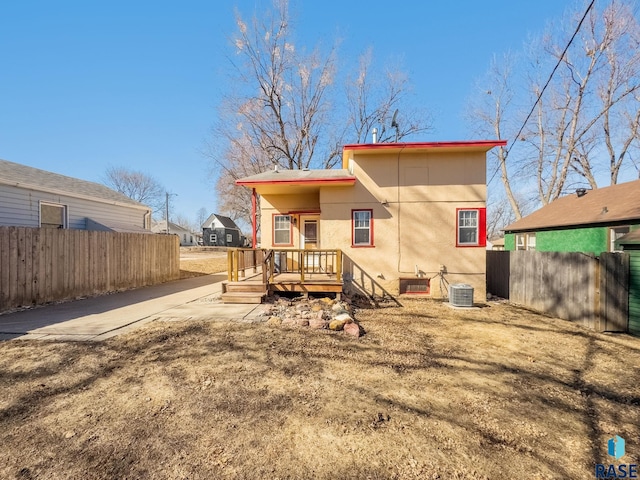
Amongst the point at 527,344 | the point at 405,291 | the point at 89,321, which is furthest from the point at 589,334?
the point at 89,321

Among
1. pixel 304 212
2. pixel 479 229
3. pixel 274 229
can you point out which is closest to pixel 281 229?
pixel 274 229

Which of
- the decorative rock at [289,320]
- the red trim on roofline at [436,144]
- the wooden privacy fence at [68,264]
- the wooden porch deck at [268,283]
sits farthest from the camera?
the red trim on roofline at [436,144]

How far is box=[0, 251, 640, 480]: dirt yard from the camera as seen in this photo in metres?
2.20

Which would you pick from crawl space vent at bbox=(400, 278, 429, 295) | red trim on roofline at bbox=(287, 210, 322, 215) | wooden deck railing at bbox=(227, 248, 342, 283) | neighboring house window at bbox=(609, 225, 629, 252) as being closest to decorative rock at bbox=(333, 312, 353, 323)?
wooden deck railing at bbox=(227, 248, 342, 283)

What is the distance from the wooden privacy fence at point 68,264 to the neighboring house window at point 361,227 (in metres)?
8.34

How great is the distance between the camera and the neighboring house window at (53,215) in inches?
425

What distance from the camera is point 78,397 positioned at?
307cm

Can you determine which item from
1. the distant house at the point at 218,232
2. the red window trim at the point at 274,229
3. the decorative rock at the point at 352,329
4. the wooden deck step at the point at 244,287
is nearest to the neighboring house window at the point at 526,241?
the red window trim at the point at 274,229

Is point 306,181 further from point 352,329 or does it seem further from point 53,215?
point 53,215

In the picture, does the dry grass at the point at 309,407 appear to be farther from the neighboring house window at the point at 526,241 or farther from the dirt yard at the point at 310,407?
the neighboring house window at the point at 526,241

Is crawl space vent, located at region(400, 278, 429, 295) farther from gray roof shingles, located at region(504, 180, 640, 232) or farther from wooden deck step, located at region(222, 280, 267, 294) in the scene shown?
gray roof shingles, located at region(504, 180, 640, 232)

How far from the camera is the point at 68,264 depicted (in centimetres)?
822

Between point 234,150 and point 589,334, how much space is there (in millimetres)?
21363

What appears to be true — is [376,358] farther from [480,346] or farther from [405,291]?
[405,291]
